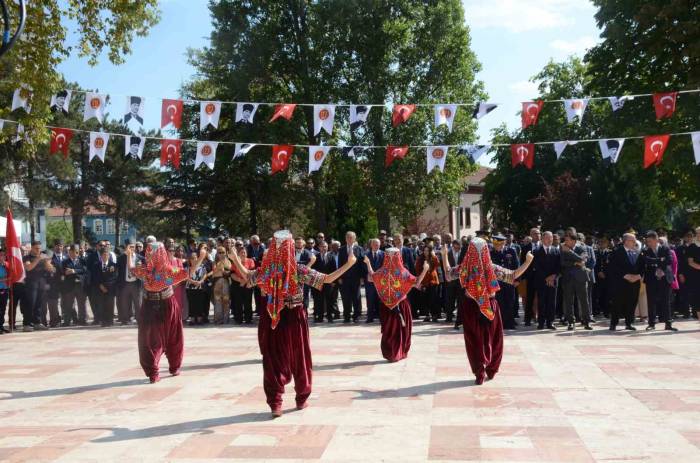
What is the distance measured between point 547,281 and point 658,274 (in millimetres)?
2055

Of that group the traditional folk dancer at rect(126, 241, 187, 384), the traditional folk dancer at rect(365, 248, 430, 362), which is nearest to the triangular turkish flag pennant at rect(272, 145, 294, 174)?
the traditional folk dancer at rect(365, 248, 430, 362)

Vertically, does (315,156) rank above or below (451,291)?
above

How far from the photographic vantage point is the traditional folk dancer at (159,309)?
9.64m

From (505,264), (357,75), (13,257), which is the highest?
(357,75)

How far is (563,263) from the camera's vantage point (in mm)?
14820

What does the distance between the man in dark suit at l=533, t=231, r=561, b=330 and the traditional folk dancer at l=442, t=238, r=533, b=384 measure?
566 centimetres

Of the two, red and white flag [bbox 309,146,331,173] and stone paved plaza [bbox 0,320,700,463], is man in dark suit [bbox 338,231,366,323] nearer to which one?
red and white flag [bbox 309,146,331,173]

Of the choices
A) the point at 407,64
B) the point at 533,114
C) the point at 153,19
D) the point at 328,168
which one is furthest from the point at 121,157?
the point at 533,114

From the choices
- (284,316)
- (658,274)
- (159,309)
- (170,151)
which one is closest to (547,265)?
(658,274)

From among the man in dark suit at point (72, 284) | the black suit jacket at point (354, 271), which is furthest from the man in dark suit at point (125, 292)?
the black suit jacket at point (354, 271)

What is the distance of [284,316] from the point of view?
7680mm

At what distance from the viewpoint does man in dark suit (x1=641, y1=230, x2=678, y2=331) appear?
46.6 feet

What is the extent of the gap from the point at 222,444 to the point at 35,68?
13656 mm

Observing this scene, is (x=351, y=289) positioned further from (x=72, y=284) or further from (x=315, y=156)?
(x=72, y=284)
